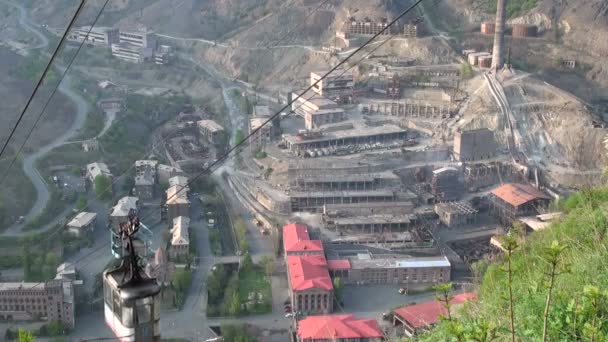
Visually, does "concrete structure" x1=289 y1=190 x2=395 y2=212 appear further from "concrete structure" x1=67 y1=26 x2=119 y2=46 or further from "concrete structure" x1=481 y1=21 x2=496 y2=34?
"concrete structure" x1=67 y1=26 x2=119 y2=46

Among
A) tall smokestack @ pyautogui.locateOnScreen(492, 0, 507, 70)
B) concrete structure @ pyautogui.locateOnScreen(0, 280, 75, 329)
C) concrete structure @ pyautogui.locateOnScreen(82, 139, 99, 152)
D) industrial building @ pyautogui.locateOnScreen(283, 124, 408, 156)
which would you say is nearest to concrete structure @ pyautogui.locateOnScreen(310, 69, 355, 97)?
industrial building @ pyautogui.locateOnScreen(283, 124, 408, 156)

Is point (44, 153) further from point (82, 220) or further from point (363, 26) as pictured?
point (363, 26)

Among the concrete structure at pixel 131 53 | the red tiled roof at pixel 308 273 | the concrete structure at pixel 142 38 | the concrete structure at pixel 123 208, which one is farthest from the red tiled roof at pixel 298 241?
the concrete structure at pixel 142 38

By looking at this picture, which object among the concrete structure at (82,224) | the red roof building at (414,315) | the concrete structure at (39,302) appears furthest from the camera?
the concrete structure at (82,224)

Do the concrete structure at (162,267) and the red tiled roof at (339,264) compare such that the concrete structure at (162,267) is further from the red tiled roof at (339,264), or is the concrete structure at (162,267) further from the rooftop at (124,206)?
the red tiled roof at (339,264)

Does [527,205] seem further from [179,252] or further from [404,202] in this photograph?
[179,252]

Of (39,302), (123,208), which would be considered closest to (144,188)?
(123,208)

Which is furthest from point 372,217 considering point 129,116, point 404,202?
point 129,116
